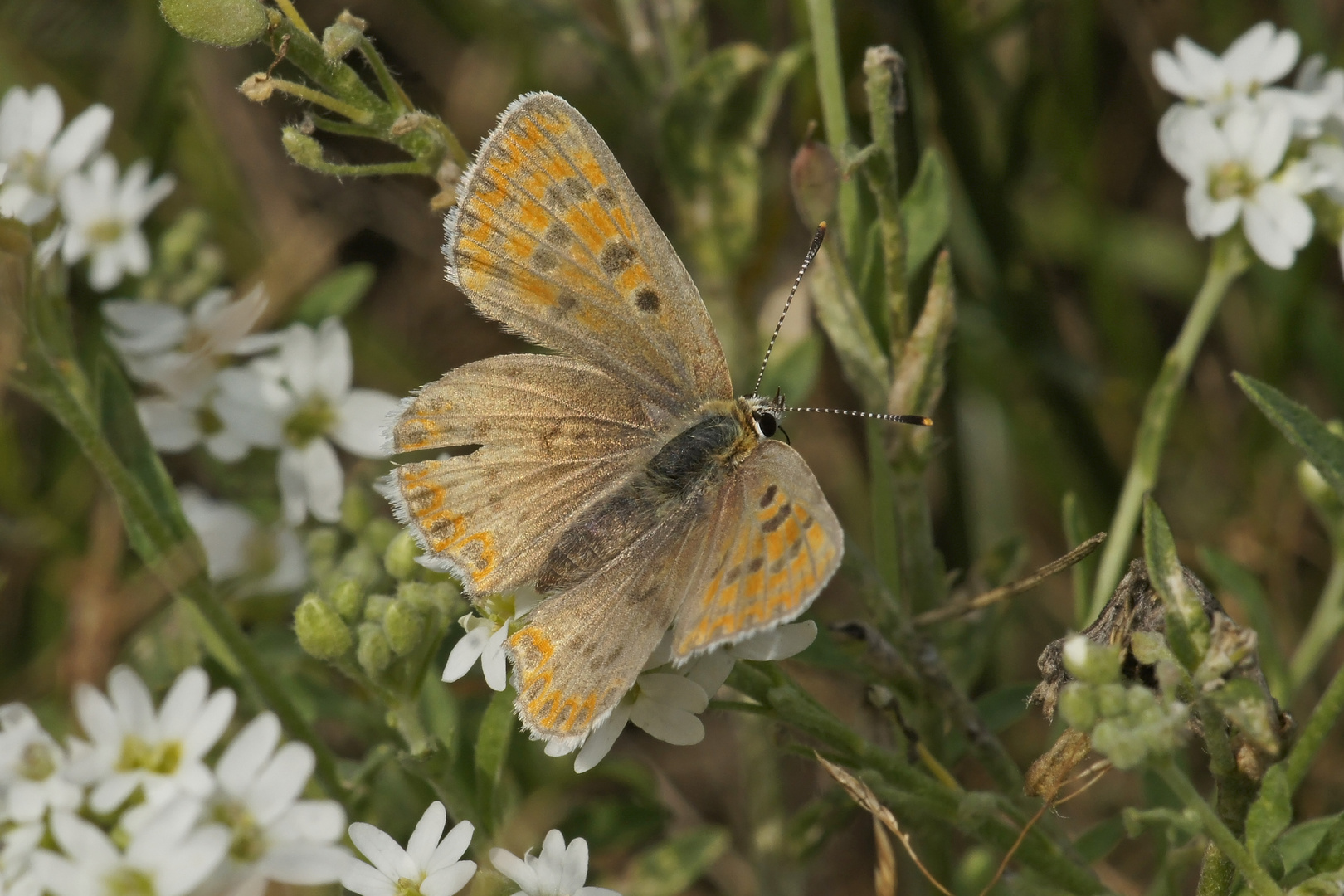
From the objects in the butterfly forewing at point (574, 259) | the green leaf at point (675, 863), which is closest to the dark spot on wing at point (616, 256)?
the butterfly forewing at point (574, 259)

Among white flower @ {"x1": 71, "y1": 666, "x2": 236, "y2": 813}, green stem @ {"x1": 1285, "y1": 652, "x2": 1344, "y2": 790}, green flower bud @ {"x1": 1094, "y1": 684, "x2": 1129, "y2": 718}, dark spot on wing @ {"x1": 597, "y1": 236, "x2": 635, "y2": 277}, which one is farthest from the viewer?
dark spot on wing @ {"x1": 597, "y1": 236, "x2": 635, "y2": 277}

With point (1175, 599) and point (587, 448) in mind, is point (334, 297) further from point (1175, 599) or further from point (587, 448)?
point (1175, 599)

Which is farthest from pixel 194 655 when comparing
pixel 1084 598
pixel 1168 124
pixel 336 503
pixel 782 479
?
pixel 1168 124

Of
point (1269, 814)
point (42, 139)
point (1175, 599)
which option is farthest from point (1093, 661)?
point (42, 139)

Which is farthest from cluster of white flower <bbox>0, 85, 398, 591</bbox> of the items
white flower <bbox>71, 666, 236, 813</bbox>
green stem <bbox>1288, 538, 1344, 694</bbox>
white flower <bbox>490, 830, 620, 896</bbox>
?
green stem <bbox>1288, 538, 1344, 694</bbox>

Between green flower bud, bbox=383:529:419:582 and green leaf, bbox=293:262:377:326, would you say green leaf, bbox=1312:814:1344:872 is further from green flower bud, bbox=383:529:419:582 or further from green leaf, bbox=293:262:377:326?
green leaf, bbox=293:262:377:326

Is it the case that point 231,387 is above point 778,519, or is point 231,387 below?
above

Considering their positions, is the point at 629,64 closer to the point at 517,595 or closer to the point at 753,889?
the point at 517,595

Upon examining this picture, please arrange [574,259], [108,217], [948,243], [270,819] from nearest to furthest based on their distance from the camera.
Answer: [270,819]
[574,259]
[108,217]
[948,243]
